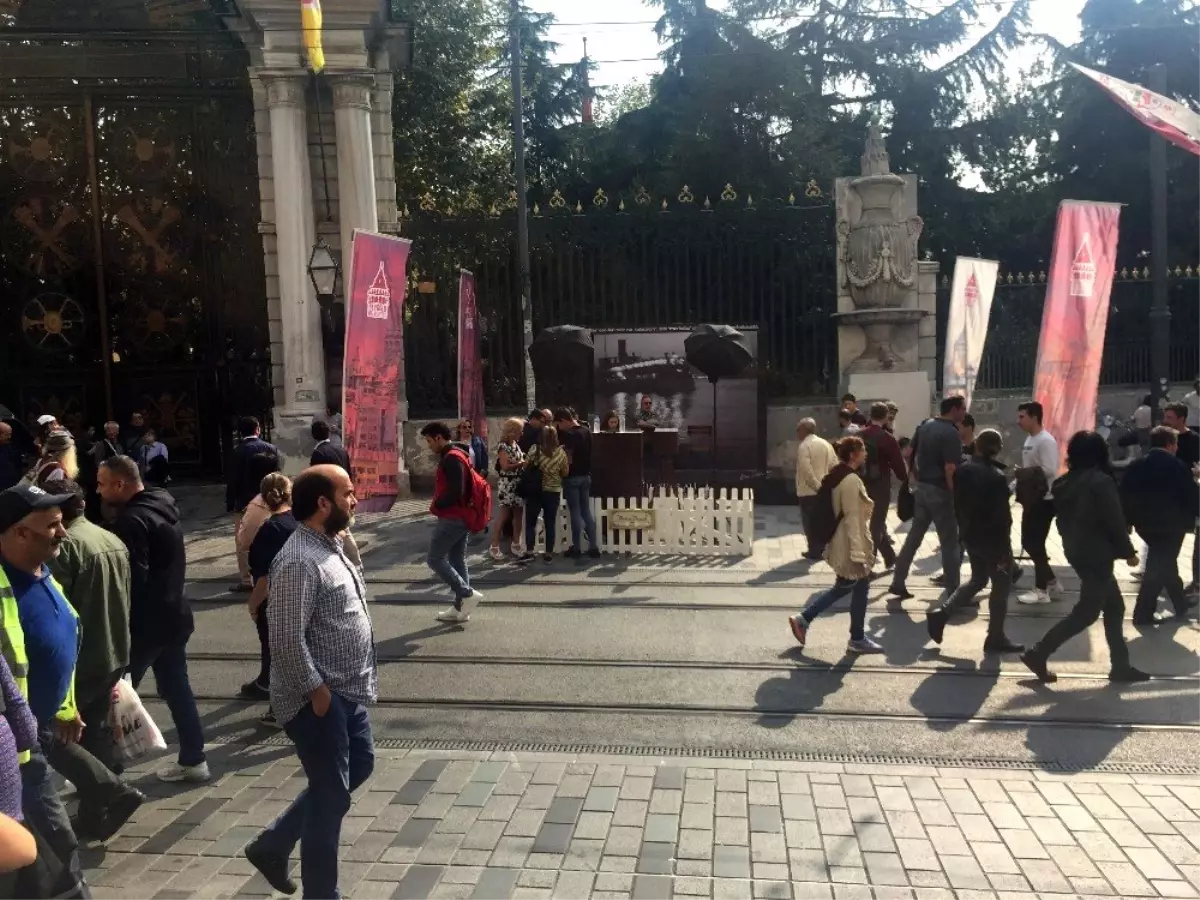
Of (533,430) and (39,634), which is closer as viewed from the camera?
(39,634)

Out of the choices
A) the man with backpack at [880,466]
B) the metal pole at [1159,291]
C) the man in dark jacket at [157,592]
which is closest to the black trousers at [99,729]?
the man in dark jacket at [157,592]

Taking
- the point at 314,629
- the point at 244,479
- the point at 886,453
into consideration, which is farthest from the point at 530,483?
the point at 314,629

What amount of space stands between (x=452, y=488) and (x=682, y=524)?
12.7 ft

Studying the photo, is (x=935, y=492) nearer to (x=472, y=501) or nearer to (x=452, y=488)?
(x=472, y=501)

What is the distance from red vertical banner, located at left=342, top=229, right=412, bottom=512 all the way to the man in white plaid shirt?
750cm

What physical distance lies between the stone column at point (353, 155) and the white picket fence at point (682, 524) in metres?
6.54

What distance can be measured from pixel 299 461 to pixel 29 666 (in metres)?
12.0

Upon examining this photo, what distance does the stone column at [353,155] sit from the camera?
49.8 feet

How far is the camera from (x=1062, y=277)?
36.0 ft

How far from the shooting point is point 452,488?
8.27 m

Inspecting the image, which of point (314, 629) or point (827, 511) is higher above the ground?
point (314, 629)

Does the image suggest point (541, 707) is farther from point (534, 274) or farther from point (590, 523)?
point (534, 274)

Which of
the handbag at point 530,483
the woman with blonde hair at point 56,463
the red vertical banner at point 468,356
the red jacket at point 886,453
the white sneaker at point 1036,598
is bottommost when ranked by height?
the white sneaker at point 1036,598

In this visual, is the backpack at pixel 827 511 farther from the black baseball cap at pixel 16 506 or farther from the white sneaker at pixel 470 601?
the black baseball cap at pixel 16 506
